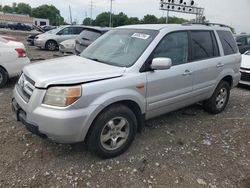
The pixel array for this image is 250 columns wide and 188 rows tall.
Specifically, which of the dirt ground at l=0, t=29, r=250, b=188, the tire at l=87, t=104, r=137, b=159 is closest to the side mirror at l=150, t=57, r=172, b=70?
the tire at l=87, t=104, r=137, b=159

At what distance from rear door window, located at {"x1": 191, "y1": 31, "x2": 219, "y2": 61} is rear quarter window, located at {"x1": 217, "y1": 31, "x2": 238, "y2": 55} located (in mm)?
285

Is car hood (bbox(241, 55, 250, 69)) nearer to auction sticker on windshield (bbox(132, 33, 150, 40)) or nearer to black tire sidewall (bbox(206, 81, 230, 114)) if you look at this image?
black tire sidewall (bbox(206, 81, 230, 114))

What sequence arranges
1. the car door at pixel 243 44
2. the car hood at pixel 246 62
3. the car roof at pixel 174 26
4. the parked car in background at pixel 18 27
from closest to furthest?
the car roof at pixel 174 26 → the car hood at pixel 246 62 → the car door at pixel 243 44 → the parked car in background at pixel 18 27

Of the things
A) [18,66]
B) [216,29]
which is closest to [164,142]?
[216,29]

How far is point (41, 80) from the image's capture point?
2.84 meters

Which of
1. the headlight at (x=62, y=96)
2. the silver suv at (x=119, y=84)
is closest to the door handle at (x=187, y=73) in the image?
the silver suv at (x=119, y=84)

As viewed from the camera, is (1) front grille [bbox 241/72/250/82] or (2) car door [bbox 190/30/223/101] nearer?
(2) car door [bbox 190/30/223/101]

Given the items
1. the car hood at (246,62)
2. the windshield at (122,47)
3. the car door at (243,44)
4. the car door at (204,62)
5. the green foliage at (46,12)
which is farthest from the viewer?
the green foliage at (46,12)

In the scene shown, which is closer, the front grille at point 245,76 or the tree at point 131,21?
the front grille at point 245,76

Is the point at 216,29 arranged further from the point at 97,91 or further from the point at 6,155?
the point at 6,155

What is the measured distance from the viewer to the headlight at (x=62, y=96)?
2734mm

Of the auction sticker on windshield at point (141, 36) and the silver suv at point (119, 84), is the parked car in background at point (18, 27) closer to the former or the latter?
the silver suv at point (119, 84)

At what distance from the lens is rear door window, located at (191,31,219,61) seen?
4238 millimetres

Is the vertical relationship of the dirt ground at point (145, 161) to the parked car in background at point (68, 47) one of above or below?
below
